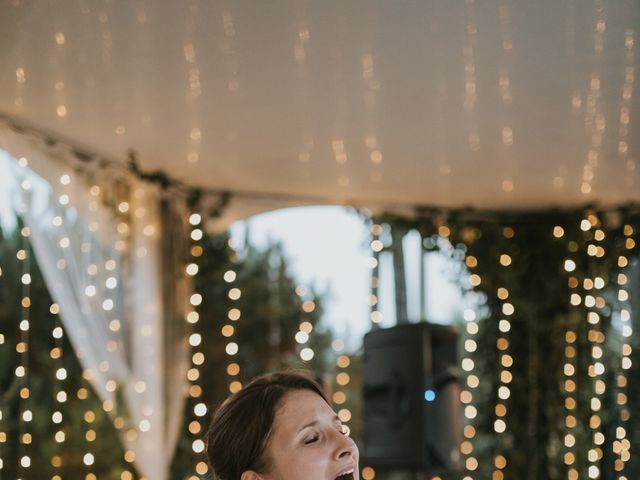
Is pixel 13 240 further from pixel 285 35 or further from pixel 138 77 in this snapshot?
pixel 285 35

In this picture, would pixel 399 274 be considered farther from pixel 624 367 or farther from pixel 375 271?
pixel 624 367

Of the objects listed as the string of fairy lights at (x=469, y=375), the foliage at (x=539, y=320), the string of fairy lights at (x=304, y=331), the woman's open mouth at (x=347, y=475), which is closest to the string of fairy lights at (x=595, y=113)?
the foliage at (x=539, y=320)

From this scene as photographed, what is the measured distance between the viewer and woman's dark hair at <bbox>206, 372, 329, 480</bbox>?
1.93 m

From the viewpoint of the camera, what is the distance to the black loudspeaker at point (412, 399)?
17.3 feet

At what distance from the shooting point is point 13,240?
620 cm

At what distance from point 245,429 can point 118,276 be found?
12.9 feet

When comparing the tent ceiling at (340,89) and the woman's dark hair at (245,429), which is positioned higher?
the tent ceiling at (340,89)

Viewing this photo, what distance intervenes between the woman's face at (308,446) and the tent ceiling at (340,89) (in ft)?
6.52

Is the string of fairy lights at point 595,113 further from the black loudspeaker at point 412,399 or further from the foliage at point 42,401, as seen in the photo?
the foliage at point 42,401

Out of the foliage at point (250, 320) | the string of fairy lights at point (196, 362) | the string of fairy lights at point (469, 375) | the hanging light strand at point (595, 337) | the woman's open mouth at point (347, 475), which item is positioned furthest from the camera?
the string of fairy lights at point (469, 375)

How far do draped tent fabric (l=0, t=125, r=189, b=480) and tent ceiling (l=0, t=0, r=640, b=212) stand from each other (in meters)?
0.19

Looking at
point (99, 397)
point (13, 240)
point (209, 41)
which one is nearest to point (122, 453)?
point (99, 397)

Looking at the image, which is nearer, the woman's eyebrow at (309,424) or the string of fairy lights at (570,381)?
the woman's eyebrow at (309,424)

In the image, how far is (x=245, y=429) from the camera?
195 cm
